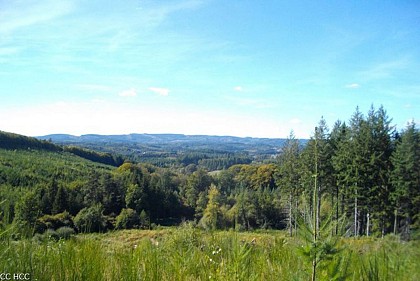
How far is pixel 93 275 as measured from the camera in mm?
2408

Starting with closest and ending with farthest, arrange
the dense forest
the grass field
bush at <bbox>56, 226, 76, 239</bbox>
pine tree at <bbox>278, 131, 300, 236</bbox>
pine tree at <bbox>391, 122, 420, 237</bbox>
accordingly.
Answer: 1. the grass field
2. bush at <bbox>56, 226, 76, 239</bbox>
3. the dense forest
4. pine tree at <bbox>391, 122, 420, 237</bbox>
5. pine tree at <bbox>278, 131, 300, 236</bbox>

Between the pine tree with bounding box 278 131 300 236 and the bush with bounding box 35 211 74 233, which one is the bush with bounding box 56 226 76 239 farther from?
the pine tree with bounding box 278 131 300 236

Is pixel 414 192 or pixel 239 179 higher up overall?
pixel 414 192

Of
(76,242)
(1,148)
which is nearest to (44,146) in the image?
(1,148)

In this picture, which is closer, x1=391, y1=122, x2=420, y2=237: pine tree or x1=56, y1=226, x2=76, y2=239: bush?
x1=56, y1=226, x2=76, y2=239: bush

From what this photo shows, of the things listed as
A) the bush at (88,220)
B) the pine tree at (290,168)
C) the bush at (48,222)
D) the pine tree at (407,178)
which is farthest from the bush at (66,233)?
the pine tree at (290,168)

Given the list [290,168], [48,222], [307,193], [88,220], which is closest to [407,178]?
[290,168]

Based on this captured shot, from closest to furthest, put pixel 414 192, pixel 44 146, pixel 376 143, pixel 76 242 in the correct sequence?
pixel 76 242
pixel 414 192
pixel 376 143
pixel 44 146

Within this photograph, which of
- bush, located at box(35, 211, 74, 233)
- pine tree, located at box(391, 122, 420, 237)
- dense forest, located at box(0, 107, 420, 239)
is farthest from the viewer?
pine tree, located at box(391, 122, 420, 237)

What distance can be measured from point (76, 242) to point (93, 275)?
3.15ft

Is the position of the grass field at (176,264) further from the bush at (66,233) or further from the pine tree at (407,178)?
the pine tree at (407,178)

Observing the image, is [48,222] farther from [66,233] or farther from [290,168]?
[290,168]

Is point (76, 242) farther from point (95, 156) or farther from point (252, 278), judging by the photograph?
point (95, 156)

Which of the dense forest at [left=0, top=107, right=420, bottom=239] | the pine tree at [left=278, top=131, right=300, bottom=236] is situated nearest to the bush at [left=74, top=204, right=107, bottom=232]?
the dense forest at [left=0, top=107, right=420, bottom=239]
